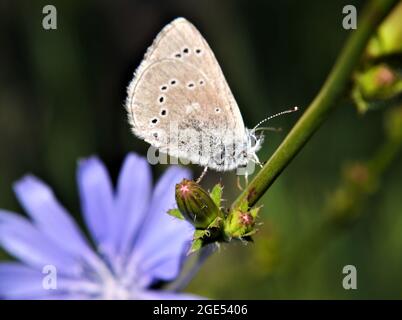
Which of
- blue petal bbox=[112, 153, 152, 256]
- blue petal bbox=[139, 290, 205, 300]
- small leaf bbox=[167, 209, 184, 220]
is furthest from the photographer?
blue petal bbox=[112, 153, 152, 256]

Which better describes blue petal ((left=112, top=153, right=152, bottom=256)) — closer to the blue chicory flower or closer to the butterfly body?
the blue chicory flower

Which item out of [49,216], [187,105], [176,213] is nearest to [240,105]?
[49,216]

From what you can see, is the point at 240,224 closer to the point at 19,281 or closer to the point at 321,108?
the point at 321,108

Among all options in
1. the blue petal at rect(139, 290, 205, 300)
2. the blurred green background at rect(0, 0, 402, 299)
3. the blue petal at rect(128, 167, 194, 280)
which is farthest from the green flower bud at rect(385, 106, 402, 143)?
the blue petal at rect(139, 290, 205, 300)

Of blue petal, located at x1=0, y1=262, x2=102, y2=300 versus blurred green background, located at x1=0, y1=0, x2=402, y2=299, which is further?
blurred green background, located at x1=0, y1=0, x2=402, y2=299

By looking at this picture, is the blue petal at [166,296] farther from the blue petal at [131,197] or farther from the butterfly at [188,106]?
the butterfly at [188,106]

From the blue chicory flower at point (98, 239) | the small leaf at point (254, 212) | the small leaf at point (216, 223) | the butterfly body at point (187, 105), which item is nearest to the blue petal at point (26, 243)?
the blue chicory flower at point (98, 239)
